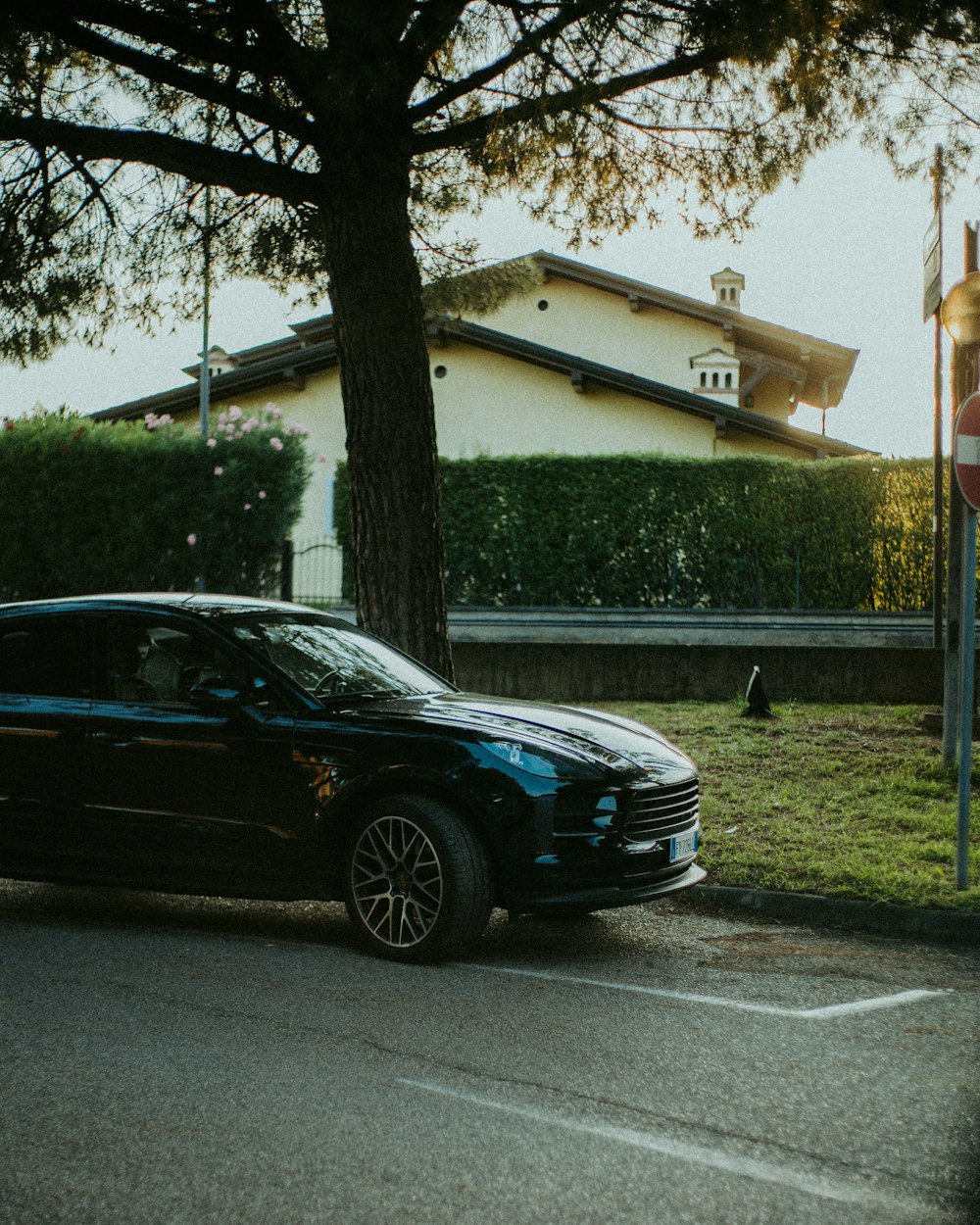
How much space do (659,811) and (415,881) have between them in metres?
1.13

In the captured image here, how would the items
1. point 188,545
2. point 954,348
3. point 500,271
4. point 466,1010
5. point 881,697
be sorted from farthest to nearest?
point 188,545 < point 881,697 < point 500,271 < point 954,348 < point 466,1010

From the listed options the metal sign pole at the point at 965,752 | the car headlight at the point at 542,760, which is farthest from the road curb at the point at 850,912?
the car headlight at the point at 542,760

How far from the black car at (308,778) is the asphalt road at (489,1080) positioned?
0.34 metres

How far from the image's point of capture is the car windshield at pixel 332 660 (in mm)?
6777

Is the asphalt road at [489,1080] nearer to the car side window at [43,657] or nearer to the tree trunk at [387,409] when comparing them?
the car side window at [43,657]

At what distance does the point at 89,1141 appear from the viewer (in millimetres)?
3871

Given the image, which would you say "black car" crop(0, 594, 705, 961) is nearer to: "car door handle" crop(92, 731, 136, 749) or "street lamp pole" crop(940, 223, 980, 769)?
"car door handle" crop(92, 731, 136, 749)

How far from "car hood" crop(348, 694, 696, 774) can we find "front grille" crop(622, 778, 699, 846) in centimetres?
9

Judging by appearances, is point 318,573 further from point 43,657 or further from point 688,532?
point 43,657

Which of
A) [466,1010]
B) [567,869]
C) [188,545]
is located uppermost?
[188,545]

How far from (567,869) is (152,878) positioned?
6.64 ft

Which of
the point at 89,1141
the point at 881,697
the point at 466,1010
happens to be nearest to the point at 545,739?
the point at 466,1010

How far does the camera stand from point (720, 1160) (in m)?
3.73

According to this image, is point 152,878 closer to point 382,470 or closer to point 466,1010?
point 466,1010
